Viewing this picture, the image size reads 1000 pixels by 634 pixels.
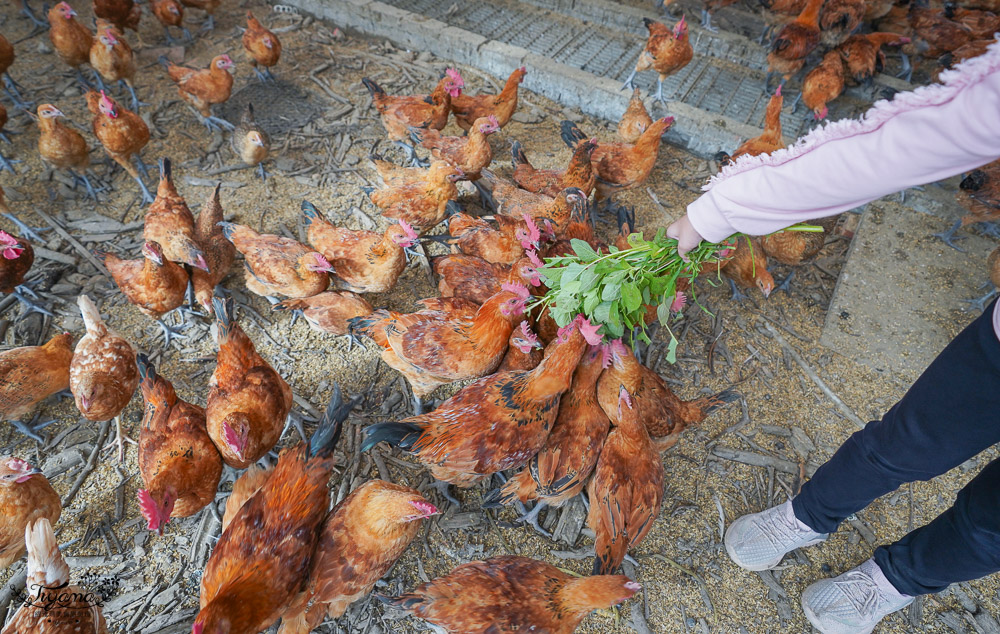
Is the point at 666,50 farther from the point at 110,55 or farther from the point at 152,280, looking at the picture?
the point at 110,55

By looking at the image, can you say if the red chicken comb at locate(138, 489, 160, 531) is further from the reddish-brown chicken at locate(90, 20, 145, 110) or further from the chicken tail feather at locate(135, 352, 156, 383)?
the reddish-brown chicken at locate(90, 20, 145, 110)

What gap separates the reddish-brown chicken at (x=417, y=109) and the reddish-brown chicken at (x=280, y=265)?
2.05 meters

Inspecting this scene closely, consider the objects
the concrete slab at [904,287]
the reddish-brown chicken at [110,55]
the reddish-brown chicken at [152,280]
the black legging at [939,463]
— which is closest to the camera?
the black legging at [939,463]

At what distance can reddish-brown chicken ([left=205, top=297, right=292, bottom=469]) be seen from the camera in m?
2.53

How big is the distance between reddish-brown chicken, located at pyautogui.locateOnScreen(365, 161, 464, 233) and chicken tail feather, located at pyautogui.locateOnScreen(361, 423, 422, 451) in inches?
83.3

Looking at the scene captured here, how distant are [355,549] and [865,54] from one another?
758 cm

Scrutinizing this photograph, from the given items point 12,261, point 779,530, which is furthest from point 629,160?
point 12,261

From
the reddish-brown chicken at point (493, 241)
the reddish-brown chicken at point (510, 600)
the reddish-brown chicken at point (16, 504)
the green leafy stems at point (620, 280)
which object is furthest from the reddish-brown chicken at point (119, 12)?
the reddish-brown chicken at point (510, 600)

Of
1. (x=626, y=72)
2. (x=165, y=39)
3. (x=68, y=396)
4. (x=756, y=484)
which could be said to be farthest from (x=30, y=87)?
(x=756, y=484)

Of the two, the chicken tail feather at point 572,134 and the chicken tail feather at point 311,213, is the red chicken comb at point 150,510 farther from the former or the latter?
the chicken tail feather at point 572,134

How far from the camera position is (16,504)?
7.85 ft

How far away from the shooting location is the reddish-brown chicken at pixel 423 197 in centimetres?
412

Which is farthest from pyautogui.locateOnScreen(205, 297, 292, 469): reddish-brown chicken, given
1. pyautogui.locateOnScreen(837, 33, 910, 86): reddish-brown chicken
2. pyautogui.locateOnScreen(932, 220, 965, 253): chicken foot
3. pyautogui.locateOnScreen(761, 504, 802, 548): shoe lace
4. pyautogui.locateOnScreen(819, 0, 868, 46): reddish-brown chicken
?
pyautogui.locateOnScreen(819, 0, 868, 46): reddish-brown chicken

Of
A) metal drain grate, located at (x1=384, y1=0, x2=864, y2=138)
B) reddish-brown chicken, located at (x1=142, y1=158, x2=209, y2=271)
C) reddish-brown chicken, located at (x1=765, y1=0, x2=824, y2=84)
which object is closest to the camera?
reddish-brown chicken, located at (x1=142, y1=158, x2=209, y2=271)
